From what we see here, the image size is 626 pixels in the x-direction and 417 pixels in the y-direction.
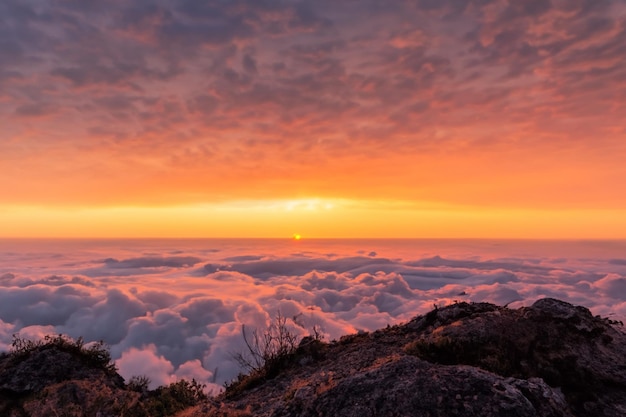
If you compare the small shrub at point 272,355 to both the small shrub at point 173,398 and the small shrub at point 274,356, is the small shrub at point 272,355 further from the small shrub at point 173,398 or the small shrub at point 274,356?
the small shrub at point 173,398

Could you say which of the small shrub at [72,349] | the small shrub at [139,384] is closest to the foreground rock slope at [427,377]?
the small shrub at [139,384]

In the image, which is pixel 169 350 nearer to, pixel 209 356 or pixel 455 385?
pixel 209 356

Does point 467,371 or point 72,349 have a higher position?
point 467,371

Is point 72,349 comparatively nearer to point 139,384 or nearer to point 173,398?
point 139,384

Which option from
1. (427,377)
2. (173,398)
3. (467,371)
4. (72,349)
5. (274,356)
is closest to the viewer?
(427,377)

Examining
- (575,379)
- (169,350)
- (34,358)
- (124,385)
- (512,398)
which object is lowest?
(169,350)

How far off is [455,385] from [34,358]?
13.9 meters

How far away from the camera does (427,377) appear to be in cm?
689

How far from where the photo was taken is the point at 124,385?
13367mm

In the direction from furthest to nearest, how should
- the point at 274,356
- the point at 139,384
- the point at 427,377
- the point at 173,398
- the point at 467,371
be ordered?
the point at 139,384
the point at 274,356
the point at 173,398
the point at 467,371
the point at 427,377

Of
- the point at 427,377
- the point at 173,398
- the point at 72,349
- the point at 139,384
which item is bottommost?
the point at 139,384

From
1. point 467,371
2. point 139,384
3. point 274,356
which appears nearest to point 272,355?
point 274,356

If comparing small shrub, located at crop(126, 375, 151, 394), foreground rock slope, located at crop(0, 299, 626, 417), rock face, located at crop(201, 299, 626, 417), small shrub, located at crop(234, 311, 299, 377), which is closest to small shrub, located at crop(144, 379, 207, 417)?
foreground rock slope, located at crop(0, 299, 626, 417)

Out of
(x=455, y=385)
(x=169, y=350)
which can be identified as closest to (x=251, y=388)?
(x=455, y=385)
